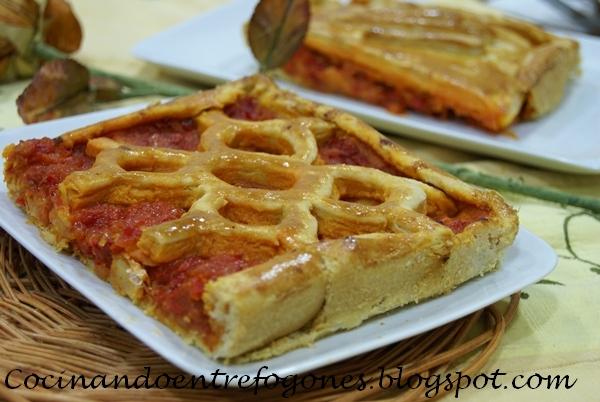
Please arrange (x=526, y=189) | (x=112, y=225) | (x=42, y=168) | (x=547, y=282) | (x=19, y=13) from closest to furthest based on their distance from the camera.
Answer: (x=112, y=225), (x=42, y=168), (x=547, y=282), (x=526, y=189), (x=19, y=13)

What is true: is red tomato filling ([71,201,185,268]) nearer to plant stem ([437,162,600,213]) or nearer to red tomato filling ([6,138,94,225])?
red tomato filling ([6,138,94,225])

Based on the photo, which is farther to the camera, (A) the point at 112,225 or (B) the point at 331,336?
(A) the point at 112,225

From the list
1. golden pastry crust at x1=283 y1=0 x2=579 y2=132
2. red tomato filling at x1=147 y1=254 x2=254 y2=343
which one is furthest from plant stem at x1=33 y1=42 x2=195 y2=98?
red tomato filling at x1=147 y1=254 x2=254 y2=343

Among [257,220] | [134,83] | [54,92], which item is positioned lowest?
[134,83]

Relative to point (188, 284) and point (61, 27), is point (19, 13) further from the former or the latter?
point (188, 284)

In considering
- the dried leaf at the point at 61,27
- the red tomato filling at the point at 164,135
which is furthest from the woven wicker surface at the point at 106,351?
the dried leaf at the point at 61,27

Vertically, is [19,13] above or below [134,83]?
above

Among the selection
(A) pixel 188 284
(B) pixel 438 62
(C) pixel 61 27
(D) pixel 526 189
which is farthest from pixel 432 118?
(A) pixel 188 284
